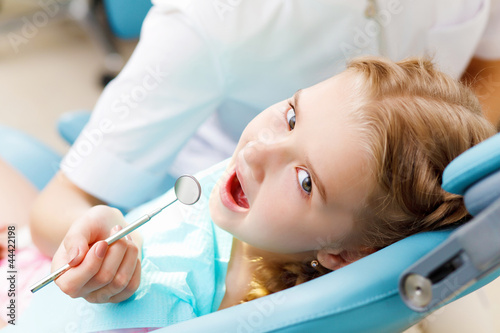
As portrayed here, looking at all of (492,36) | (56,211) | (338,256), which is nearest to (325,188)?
(338,256)

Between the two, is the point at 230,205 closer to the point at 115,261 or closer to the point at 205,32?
the point at 115,261

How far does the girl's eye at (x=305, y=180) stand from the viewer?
0.68m

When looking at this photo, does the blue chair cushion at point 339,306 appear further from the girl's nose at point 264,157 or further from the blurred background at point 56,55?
the blurred background at point 56,55

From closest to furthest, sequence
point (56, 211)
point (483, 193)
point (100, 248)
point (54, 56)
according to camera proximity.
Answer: point (483, 193) → point (100, 248) → point (56, 211) → point (54, 56)

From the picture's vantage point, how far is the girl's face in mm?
665

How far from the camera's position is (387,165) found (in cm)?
67

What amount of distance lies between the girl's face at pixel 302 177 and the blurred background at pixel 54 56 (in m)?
1.15

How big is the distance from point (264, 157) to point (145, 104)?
35 cm

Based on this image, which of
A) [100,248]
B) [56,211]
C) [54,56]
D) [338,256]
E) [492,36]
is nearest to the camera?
[100,248]

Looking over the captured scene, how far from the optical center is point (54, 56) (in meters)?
1.95

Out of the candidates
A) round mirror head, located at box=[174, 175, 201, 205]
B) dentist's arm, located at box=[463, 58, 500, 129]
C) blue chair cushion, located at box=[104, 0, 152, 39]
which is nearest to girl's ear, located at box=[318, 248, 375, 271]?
round mirror head, located at box=[174, 175, 201, 205]

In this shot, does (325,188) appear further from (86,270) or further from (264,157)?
(86,270)

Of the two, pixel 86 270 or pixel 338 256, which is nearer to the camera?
pixel 86 270

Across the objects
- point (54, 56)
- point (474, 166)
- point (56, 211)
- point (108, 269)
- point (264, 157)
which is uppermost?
point (474, 166)
